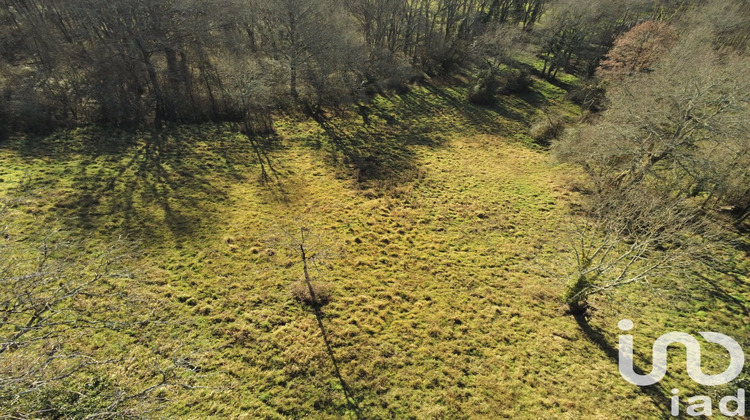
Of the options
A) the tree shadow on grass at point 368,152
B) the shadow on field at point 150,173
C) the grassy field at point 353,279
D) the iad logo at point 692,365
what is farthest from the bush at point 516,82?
the iad logo at point 692,365

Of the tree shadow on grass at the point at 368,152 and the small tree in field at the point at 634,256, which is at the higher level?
the small tree in field at the point at 634,256

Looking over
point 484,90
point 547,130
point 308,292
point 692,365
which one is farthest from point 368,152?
point 692,365

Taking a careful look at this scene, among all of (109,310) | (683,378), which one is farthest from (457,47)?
(109,310)

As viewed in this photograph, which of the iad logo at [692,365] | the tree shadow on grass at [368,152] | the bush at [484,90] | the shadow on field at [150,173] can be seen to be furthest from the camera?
the bush at [484,90]

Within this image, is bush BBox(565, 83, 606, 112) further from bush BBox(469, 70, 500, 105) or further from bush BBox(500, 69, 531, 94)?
bush BBox(469, 70, 500, 105)

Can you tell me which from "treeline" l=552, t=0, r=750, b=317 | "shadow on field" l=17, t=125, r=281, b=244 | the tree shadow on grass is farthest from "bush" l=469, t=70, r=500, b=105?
"shadow on field" l=17, t=125, r=281, b=244

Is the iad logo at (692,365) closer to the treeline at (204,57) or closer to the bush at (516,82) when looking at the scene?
the treeline at (204,57)

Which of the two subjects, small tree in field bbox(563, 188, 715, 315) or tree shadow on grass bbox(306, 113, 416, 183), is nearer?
small tree in field bbox(563, 188, 715, 315)
